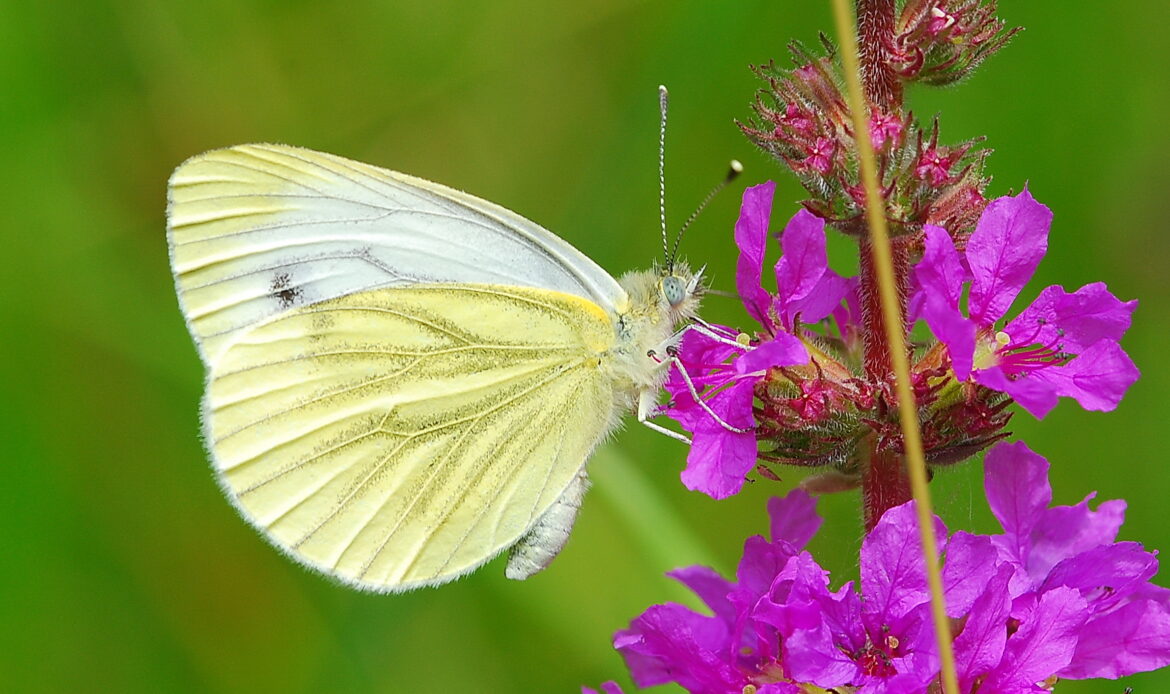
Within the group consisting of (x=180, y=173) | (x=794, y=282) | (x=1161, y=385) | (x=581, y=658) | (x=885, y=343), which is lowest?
(x=1161, y=385)

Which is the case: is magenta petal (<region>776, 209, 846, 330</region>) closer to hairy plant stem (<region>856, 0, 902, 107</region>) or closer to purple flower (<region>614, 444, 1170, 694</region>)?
hairy plant stem (<region>856, 0, 902, 107</region>)

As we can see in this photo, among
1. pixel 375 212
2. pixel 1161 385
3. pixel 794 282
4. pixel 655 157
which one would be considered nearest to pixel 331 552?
pixel 375 212

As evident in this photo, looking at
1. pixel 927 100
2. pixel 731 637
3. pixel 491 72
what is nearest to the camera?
pixel 731 637

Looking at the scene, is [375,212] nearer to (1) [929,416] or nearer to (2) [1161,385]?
(1) [929,416]

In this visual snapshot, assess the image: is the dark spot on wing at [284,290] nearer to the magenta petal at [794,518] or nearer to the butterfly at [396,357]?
the butterfly at [396,357]

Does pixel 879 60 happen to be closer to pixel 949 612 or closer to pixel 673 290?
pixel 673 290

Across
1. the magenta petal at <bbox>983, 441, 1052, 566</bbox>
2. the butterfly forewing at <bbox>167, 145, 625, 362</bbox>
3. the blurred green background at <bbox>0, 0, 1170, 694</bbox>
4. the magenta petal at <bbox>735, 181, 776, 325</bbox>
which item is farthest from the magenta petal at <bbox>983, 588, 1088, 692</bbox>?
the blurred green background at <bbox>0, 0, 1170, 694</bbox>

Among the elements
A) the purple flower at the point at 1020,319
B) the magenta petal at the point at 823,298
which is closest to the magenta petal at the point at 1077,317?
the purple flower at the point at 1020,319

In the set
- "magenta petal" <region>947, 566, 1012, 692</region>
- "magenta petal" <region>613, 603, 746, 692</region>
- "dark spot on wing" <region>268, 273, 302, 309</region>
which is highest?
"dark spot on wing" <region>268, 273, 302, 309</region>
